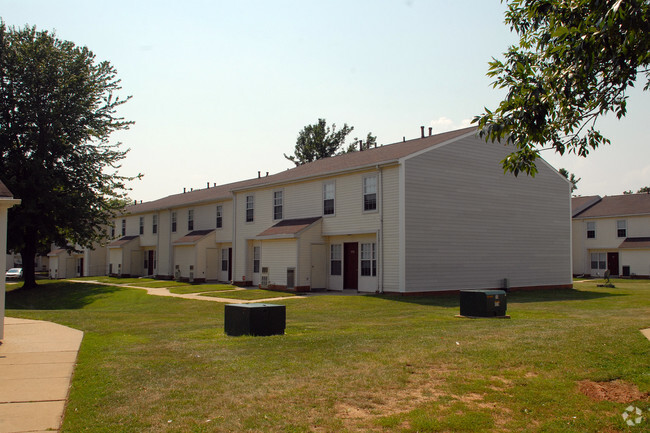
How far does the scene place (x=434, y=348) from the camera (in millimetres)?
9781

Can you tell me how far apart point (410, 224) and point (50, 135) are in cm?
2044

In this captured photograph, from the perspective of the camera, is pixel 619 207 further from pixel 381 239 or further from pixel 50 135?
pixel 50 135

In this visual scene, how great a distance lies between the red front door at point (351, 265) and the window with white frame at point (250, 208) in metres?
7.54

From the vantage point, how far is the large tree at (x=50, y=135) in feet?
102

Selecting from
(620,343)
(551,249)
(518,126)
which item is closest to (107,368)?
(518,126)

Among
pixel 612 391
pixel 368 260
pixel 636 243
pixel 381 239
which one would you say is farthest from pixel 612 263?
pixel 612 391

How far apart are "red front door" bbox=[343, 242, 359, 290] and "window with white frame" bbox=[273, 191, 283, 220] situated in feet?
17.0

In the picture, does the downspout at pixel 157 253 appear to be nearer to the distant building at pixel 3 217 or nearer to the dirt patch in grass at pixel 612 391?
the distant building at pixel 3 217

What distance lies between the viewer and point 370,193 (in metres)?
25.6

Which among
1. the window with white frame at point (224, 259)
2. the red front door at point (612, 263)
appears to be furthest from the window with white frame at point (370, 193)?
the red front door at point (612, 263)

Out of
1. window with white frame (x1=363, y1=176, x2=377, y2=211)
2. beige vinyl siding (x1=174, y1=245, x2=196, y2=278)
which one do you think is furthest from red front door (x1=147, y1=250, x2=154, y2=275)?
window with white frame (x1=363, y1=176, x2=377, y2=211)

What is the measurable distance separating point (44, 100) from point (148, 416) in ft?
100.0

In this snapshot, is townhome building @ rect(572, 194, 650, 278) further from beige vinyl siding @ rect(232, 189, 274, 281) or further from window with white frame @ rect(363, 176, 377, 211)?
beige vinyl siding @ rect(232, 189, 274, 281)

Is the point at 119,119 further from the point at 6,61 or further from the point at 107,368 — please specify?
the point at 107,368
